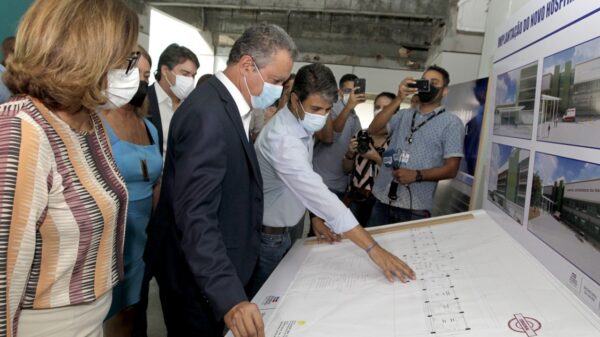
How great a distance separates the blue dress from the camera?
1.58 m

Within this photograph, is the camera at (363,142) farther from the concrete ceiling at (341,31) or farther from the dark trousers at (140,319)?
the concrete ceiling at (341,31)

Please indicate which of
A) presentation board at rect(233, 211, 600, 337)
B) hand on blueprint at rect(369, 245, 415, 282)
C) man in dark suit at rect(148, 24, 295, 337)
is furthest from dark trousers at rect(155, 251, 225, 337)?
hand on blueprint at rect(369, 245, 415, 282)

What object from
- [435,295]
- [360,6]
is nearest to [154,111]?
[435,295]

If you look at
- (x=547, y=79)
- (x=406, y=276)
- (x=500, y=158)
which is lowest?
(x=406, y=276)

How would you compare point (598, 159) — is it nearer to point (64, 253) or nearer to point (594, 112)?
point (594, 112)

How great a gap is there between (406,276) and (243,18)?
784cm

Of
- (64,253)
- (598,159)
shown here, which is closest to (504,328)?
(598,159)

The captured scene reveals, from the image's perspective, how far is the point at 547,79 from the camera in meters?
1.20

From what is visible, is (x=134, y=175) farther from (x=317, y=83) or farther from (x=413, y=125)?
(x=413, y=125)

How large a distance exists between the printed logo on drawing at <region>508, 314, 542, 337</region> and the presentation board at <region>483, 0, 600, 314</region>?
141mm

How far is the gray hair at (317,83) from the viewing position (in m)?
1.68

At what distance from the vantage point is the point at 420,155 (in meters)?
2.31

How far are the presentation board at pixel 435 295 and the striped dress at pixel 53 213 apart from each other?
1.58 ft

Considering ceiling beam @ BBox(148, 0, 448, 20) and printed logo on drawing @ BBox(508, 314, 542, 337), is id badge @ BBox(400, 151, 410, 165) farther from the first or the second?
ceiling beam @ BBox(148, 0, 448, 20)
